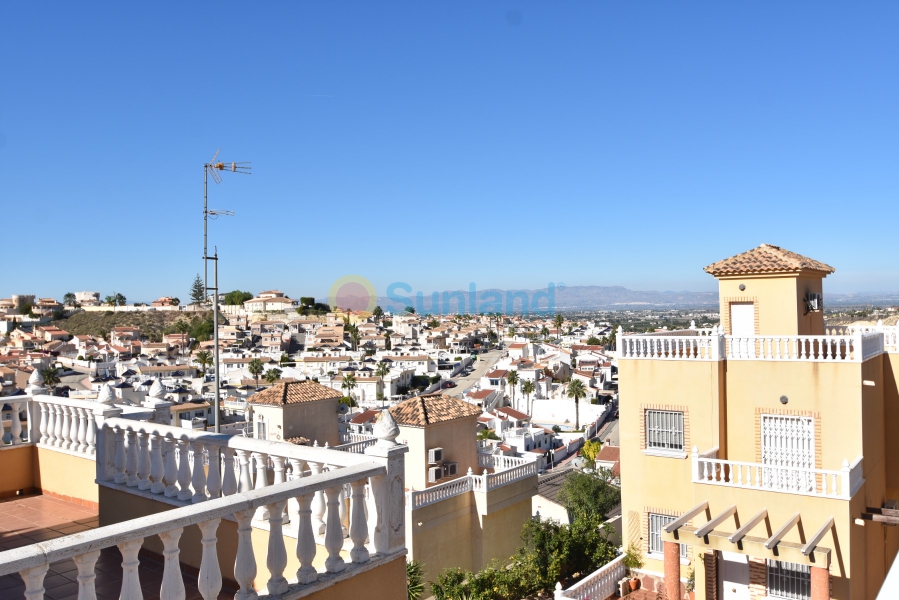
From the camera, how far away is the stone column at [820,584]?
10.7m

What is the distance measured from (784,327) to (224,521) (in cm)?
1378

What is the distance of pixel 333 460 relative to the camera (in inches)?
164

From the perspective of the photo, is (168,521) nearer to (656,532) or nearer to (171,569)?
(171,569)

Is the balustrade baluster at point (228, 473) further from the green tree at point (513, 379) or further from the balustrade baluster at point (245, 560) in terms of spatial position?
the green tree at point (513, 379)

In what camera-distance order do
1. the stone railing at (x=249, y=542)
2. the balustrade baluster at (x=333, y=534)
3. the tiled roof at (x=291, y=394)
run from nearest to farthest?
the stone railing at (x=249, y=542) < the balustrade baluster at (x=333, y=534) < the tiled roof at (x=291, y=394)

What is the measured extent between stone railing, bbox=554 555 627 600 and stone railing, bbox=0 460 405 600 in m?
9.74

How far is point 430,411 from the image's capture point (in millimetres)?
20078

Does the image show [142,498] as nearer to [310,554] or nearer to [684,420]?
[310,554]

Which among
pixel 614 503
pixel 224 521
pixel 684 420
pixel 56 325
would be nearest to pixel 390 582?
pixel 224 521

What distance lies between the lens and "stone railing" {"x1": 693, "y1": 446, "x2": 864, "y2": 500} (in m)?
11.2

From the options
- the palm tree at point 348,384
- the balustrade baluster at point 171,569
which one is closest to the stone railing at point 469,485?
the balustrade baluster at point 171,569

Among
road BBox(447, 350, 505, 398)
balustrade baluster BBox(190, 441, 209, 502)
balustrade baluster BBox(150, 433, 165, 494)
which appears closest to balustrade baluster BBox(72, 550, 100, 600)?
balustrade baluster BBox(190, 441, 209, 502)

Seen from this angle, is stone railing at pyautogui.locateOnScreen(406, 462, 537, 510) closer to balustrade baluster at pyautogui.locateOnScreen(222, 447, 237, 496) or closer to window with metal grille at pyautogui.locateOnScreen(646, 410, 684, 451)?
window with metal grille at pyautogui.locateOnScreen(646, 410, 684, 451)

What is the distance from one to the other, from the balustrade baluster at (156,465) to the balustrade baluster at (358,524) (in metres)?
2.12
